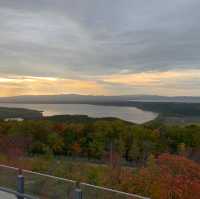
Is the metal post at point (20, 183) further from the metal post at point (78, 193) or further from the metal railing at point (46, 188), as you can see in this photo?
the metal post at point (78, 193)

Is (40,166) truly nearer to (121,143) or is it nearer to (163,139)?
(121,143)

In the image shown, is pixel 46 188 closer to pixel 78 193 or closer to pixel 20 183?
pixel 20 183

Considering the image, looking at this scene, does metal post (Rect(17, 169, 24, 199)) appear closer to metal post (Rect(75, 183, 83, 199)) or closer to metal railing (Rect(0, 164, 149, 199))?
metal railing (Rect(0, 164, 149, 199))

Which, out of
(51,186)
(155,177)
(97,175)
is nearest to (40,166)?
(97,175)

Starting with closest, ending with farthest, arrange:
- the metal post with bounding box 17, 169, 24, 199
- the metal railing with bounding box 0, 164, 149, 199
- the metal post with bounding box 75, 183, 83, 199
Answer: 1. the metal railing with bounding box 0, 164, 149, 199
2. the metal post with bounding box 75, 183, 83, 199
3. the metal post with bounding box 17, 169, 24, 199

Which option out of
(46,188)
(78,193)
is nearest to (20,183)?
(46,188)

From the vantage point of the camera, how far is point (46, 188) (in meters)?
7.52

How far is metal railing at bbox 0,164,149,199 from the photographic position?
6461 mm

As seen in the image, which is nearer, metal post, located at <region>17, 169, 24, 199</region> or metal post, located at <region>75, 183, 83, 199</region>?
metal post, located at <region>75, 183, 83, 199</region>

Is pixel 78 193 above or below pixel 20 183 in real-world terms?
above

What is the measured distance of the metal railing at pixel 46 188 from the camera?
646 centimetres

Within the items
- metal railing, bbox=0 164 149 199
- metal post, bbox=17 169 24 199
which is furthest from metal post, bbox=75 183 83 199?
metal post, bbox=17 169 24 199

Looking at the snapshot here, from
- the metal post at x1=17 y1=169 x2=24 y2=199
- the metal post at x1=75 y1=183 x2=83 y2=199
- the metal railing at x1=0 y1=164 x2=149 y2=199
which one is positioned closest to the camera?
the metal railing at x1=0 y1=164 x2=149 y2=199

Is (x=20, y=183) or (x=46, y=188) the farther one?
(x=20, y=183)
